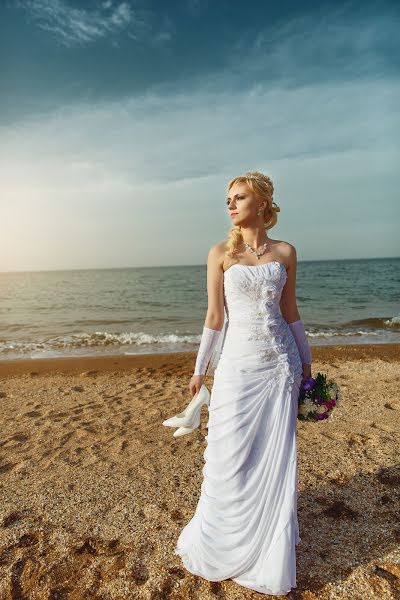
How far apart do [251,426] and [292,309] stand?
0.94 metres

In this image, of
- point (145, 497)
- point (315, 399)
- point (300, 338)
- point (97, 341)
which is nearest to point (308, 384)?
point (315, 399)

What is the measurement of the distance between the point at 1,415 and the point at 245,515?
5466 mm

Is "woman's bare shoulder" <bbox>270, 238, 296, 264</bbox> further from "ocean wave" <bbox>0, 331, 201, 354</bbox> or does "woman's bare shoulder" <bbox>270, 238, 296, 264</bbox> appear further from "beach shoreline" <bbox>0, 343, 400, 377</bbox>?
"ocean wave" <bbox>0, 331, 201, 354</bbox>

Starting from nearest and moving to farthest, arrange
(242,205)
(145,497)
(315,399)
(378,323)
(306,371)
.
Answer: (242,205) < (315,399) < (306,371) < (145,497) < (378,323)

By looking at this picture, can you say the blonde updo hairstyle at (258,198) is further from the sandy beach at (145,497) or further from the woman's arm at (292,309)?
the sandy beach at (145,497)

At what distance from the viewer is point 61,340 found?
48.4ft

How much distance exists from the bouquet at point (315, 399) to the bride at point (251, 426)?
0.40 ft

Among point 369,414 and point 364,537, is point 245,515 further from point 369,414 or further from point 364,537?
point 369,414

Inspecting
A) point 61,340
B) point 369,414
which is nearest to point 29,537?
point 369,414

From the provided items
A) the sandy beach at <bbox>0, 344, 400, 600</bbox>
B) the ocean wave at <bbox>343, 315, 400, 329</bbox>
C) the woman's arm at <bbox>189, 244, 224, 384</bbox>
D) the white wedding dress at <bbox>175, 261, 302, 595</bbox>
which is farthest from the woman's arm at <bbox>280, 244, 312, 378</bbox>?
the ocean wave at <bbox>343, 315, 400, 329</bbox>

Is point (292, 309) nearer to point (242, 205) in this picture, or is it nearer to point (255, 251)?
point (255, 251)

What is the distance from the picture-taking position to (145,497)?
4.31 meters

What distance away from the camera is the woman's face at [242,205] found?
3.07 m

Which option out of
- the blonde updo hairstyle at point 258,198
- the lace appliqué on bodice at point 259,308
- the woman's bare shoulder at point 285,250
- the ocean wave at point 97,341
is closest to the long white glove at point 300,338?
the lace appliqué on bodice at point 259,308
